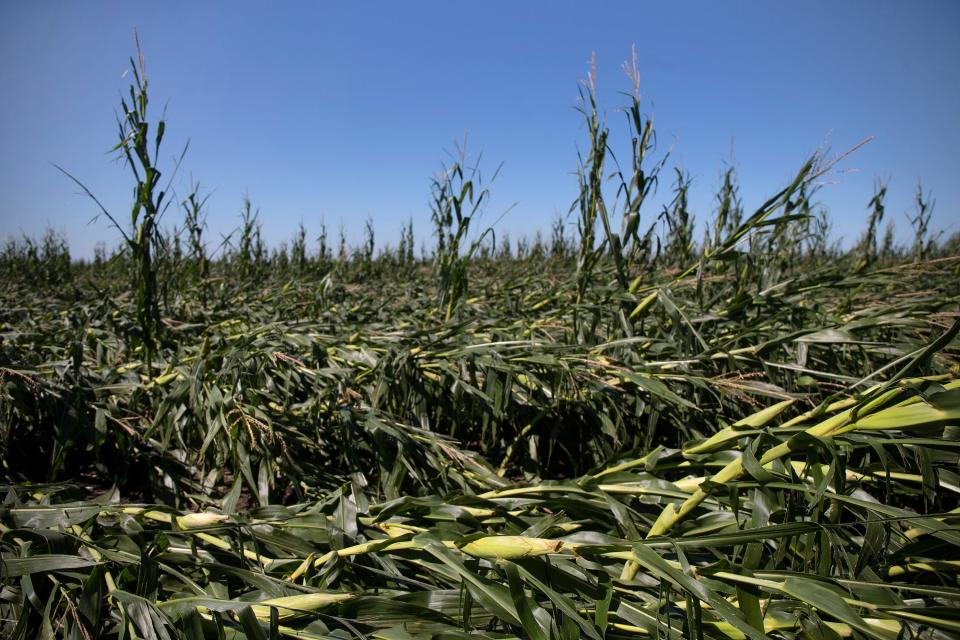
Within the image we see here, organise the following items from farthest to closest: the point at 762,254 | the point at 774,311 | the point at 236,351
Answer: the point at 762,254 → the point at 774,311 → the point at 236,351

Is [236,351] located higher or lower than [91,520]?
higher

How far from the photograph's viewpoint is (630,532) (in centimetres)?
89

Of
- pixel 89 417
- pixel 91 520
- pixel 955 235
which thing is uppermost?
pixel 955 235

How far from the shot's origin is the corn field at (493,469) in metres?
0.69

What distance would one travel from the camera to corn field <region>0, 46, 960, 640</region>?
69 centimetres

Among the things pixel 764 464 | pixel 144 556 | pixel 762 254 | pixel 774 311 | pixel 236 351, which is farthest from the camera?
pixel 762 254

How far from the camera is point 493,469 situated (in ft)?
5.16

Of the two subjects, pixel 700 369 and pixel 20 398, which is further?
pixel 700 369

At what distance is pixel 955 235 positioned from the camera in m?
13.4

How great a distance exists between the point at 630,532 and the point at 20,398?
70.6 inches

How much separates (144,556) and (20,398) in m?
1.16

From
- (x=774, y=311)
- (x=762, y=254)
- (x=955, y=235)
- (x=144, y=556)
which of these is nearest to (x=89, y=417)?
(x=144, y=556)

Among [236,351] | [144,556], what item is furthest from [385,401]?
[144,556]

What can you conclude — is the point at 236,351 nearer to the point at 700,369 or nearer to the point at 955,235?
the point at 700,369
